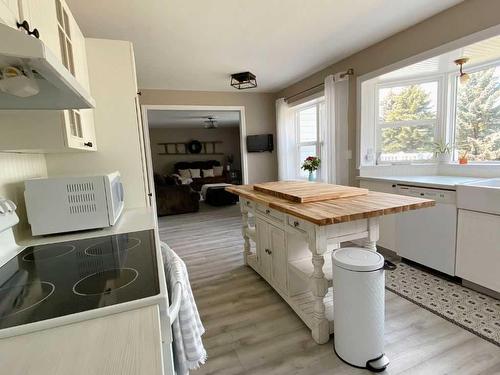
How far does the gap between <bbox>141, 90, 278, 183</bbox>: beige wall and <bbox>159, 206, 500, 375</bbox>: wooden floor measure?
299 centimetres

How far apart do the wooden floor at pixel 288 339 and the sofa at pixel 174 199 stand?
A: 3.22m

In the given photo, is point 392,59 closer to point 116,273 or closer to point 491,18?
point 491,18

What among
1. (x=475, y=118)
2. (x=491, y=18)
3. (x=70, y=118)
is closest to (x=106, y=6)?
(x=70, y=118)

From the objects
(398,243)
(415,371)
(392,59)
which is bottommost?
(415,371)

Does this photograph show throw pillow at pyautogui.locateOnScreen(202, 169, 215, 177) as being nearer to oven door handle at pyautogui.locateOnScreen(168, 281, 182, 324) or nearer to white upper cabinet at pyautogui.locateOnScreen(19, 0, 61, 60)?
white upper cabinet at pyautogui.locateOnScreen(19, 0, 61, 60)

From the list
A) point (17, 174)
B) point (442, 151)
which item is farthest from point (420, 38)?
point (17, 174)

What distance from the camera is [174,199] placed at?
5617 millimetres

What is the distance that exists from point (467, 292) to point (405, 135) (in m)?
1.86

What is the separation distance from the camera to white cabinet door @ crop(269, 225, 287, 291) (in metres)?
2.06

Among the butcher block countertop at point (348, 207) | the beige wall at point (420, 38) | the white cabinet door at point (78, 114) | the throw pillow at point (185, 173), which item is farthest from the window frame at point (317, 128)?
the throw pillow at point (185, 173)

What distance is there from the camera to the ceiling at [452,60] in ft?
7.52

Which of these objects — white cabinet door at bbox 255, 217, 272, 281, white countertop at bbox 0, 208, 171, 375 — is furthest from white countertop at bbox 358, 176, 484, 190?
white countertop at bbox 0, 208, 171, 375

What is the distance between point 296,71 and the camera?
12.9 ft

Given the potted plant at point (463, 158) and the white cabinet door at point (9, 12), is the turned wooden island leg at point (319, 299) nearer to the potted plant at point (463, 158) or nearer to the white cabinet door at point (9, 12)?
the white cabinet door at point (9, 12)
